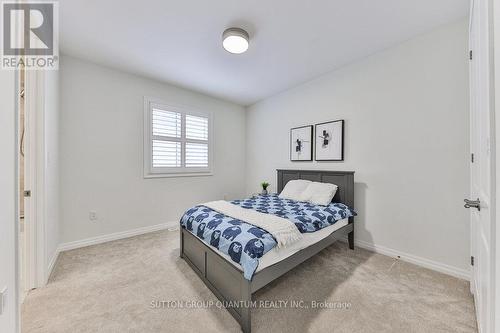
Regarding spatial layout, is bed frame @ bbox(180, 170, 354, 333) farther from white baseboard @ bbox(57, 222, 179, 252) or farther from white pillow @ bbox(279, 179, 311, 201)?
white baseboard @ bbox(57, 222, 179, 252)

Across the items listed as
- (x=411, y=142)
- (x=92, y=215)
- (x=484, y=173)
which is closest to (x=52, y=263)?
(x=92, y=215)

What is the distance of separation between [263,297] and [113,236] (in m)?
2.51

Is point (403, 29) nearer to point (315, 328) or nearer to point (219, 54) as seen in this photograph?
point (219, 54)

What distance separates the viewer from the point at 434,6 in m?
1.84

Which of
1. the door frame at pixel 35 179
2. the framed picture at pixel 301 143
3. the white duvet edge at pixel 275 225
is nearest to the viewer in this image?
the white duvet edge at pixel 275 225

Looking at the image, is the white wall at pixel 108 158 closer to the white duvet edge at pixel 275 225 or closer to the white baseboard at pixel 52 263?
the white baseboard at pixel 52 263

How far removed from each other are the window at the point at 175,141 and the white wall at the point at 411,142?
7.68 feet

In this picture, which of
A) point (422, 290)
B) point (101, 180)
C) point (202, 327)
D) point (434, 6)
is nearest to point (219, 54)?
point (434, 6)

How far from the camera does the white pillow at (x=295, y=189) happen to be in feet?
9.77

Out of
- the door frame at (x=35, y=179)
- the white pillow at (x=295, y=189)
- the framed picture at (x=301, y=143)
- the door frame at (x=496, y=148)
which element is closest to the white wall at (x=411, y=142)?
the framed picture at (x=301, y=143)

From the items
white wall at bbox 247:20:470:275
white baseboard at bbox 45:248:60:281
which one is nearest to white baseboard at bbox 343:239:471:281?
white wall at bbox 247:20:470:275

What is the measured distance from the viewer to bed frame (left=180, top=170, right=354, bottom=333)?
137 cm

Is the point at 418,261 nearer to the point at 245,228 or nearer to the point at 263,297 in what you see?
the point at 263,297

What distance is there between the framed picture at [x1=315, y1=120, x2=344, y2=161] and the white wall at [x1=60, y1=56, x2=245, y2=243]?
96.8 inches
